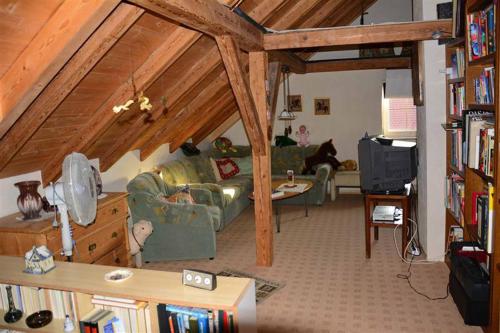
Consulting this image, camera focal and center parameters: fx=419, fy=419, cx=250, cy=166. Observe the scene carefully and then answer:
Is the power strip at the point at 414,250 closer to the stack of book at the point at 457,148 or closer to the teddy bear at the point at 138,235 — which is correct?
the stack of book at the point at 457,148

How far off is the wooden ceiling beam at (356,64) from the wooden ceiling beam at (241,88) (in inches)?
149

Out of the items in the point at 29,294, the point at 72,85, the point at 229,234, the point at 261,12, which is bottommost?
the point at 229,234

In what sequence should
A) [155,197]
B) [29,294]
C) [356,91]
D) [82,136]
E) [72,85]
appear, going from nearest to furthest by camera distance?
[29,294] < [72,85] < [82,136] < [155,197] < [356,91]

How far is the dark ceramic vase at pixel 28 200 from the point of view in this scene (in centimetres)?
340

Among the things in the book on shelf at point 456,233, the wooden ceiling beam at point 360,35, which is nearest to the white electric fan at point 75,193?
the wooden ceiling beam at point 360,35

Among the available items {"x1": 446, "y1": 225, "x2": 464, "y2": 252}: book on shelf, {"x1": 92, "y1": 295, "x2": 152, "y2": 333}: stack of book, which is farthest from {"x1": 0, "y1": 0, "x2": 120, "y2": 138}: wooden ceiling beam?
{"x1": 446, "y1": 225, "x2": 464, "y2": 252}: book on shelf

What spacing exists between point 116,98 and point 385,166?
2.86 m

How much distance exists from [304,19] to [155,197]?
313 centimetres

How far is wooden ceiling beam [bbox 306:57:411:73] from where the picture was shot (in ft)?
23.7

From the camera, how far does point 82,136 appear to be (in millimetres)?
3771

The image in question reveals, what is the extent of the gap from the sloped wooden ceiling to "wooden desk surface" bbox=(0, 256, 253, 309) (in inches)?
39.6

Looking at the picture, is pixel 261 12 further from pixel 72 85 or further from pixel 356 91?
pixel 356 91

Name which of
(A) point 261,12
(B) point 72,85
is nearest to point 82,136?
(B) point 72,85

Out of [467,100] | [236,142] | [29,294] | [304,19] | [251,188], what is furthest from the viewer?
[236,142]
